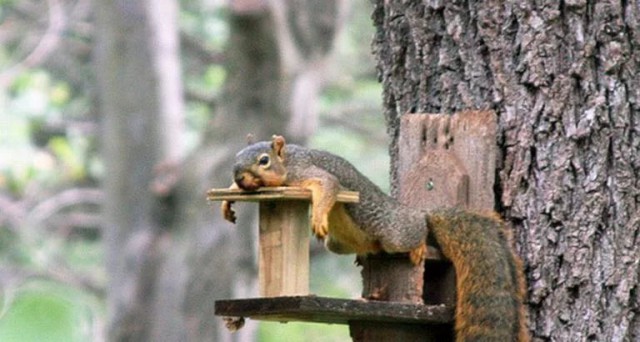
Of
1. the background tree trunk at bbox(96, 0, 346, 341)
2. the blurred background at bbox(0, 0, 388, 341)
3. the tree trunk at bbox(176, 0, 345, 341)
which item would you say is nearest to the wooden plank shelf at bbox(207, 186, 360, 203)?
the blurred background at bbox(0, 0, 388, 341)

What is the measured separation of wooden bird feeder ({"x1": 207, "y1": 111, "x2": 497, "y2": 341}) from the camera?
2.88m

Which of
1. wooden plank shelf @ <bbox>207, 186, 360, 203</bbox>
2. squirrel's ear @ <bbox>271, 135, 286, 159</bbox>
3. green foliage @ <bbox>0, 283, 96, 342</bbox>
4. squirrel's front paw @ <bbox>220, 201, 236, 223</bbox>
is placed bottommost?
green foliage @ <bbox>0, 283, 96, 342</bbox>

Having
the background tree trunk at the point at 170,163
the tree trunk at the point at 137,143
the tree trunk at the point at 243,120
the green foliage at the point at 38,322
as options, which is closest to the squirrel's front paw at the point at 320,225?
the green foliage at the point at 38,322

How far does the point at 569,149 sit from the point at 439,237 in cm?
34

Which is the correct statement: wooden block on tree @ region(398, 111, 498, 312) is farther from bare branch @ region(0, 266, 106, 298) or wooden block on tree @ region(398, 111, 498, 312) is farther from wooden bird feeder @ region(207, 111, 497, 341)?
bare branch @ region(0, 266, 106, 298)

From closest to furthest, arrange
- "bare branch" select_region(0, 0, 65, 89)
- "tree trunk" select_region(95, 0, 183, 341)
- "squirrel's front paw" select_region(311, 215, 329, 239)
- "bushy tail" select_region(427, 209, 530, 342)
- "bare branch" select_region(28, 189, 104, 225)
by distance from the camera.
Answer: "squirrel's front paw" select_region(311, 215, 329, 239)
"bushy tail" select_region(427, 209, 530, 342)
"tree trunk" select_region(95, 0, 183, 341)
"bare branch" select_region(0, 0, 65, 89)
"bare branch" select_region(28, 189, 104, 225)

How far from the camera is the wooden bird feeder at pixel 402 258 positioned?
113 inches

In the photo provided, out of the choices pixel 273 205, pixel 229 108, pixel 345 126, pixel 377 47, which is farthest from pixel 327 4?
pixel 273 205

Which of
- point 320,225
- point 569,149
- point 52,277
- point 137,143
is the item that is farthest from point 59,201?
point 320,225

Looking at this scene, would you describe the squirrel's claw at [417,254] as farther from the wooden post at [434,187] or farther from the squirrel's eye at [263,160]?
the squirrel's eye at [263,160]

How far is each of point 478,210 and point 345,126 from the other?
8.48 metres

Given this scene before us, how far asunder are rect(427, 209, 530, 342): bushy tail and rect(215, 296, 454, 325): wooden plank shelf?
0.24 feet

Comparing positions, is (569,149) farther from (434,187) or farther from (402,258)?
(402,258)

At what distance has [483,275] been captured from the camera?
3029 mm
